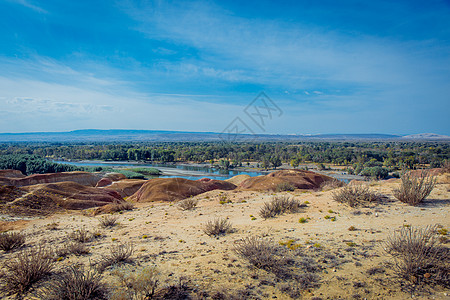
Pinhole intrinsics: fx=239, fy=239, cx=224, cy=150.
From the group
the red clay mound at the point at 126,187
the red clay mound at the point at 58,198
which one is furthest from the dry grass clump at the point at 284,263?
the red clay mound at the point at 126,187

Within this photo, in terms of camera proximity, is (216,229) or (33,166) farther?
(33,166)

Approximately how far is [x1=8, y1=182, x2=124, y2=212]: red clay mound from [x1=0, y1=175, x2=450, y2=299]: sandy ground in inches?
251

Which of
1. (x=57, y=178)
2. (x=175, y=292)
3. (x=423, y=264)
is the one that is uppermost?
(x=423, y=264)

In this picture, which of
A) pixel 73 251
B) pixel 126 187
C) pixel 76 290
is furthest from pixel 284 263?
pixel 126 187

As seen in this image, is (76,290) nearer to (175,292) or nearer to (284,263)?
(175,292)

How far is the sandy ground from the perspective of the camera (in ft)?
15.3

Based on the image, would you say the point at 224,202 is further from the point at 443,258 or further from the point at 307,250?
the point at 443,258

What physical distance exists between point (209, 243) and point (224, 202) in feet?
20.1

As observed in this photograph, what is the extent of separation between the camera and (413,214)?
7.70m

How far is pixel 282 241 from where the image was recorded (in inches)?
263

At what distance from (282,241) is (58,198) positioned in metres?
18.6

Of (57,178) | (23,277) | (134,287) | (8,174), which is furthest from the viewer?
(57,178)

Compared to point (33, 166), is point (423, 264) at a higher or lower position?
higher

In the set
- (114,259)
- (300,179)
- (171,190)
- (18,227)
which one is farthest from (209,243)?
(300,179)
